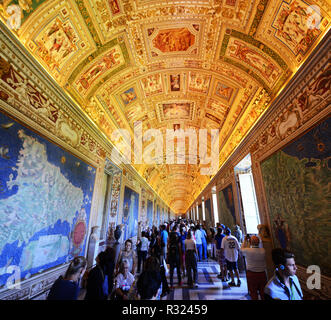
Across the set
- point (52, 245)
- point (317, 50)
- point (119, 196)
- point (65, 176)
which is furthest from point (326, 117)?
point (119, 196)

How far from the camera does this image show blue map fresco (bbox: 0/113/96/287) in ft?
10.6

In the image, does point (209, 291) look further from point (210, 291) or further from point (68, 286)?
point (68, 286)

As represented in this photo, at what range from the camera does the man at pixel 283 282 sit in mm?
2121

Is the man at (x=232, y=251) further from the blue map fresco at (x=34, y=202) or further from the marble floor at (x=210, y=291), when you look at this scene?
the blue map fresco at (x=34, y=202)

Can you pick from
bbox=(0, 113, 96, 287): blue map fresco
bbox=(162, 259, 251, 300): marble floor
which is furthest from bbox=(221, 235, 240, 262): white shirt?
bbox=(0, 113, 96, 287): blue map fresco

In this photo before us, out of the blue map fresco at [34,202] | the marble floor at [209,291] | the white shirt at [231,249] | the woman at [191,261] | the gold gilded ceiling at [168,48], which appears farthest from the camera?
the woman at [191,261]

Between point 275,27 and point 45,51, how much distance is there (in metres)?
6.21

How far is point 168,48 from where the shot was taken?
259 inches

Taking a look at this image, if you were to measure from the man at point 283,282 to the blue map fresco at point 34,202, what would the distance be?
14.2 ft

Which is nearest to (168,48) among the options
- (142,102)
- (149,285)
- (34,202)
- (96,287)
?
(142,102)

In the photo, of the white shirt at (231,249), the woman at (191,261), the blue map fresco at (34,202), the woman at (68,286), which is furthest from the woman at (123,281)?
the white shirt at (231,249)

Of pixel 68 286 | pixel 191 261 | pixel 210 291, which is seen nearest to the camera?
pixel 68 286

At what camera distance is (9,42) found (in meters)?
3.41

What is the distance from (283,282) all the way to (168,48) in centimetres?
740
